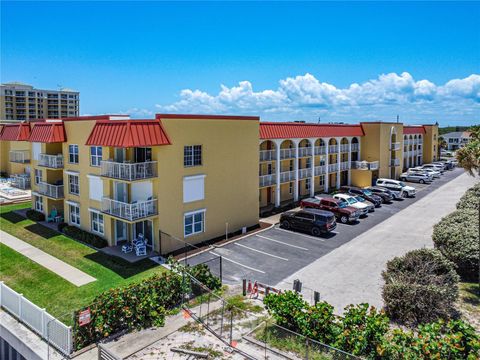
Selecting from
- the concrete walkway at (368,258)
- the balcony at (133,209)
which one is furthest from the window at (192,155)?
the concrete walkway at (368,258)

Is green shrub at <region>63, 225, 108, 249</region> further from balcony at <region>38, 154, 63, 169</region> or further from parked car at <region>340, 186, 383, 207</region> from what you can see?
parked car at <region>340, 186, 383, 207</region>

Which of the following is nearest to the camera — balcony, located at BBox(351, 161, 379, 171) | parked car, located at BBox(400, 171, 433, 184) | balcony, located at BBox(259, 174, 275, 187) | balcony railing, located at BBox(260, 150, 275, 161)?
balcony, located at BBox(259, 174, 275, 187)

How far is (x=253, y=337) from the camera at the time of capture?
14.2m

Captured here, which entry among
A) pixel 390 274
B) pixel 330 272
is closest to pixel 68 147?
pixel 330 272

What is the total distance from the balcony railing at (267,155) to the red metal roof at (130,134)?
45.2ft

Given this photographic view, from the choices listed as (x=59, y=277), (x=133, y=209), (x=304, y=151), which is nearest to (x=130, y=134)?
(x=133, y=209)

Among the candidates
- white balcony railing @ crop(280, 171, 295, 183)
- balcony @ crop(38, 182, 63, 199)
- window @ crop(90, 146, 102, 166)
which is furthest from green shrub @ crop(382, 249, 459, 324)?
balcony @ crop(38, 182, 63, 199)

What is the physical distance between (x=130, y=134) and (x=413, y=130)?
54.9 metres

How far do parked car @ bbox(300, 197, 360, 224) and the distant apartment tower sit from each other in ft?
352

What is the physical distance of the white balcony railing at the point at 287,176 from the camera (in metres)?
37.0

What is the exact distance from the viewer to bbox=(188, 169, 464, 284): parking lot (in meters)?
21.3

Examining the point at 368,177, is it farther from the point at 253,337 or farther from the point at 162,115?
the point at 253,337

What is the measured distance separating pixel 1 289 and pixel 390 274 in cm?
1811

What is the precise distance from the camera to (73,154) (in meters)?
28.3
